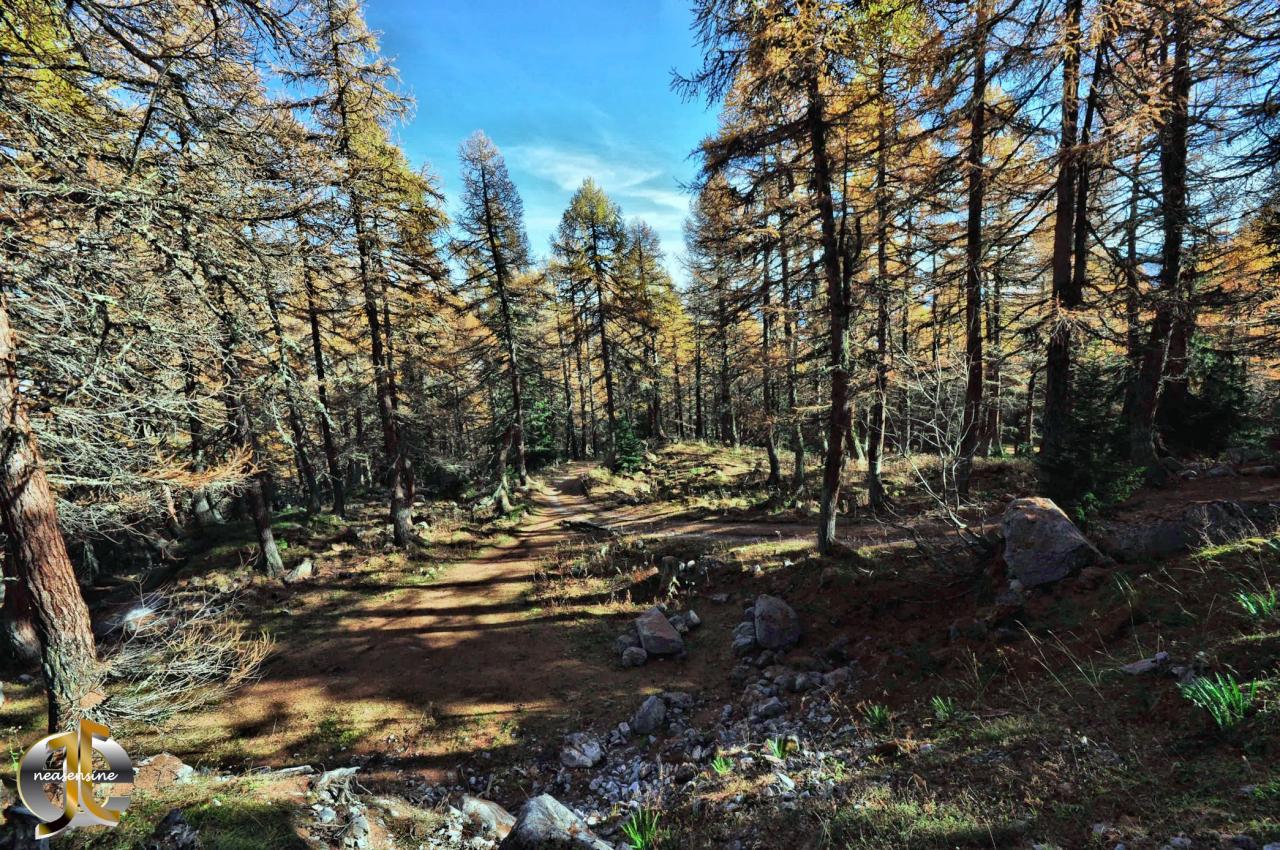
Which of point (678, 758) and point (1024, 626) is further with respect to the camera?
point (678, 758)

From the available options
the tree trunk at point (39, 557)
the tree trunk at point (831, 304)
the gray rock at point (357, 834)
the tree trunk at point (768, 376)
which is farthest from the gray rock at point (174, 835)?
the tree trunk at point (768, 376)

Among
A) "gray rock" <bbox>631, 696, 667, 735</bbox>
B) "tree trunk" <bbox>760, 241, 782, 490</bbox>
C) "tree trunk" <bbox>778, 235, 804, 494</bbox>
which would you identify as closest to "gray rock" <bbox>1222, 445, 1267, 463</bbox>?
"tree trunk" <bbox>778, 235, 804, 494</bbox>

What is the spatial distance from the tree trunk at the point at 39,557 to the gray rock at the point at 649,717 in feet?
22.0

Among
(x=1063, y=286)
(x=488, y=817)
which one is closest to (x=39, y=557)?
(x=488, y=817)

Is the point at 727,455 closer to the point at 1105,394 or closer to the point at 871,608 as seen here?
the point at 1105,394

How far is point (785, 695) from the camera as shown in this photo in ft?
25.0

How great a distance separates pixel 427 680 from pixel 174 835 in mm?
5933

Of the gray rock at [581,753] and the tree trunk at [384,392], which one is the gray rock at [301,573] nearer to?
the tree trunk at [384,392]

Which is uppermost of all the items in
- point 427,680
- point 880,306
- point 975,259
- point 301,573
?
point 975,259

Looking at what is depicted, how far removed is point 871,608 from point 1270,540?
15.8ft

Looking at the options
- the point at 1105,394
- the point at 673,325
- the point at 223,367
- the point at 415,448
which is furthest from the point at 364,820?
the point at 673,325

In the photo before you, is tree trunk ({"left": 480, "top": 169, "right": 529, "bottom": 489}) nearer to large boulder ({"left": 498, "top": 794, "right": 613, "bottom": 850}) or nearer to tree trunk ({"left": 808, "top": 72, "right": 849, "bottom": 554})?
tree trunk ({"left": 808, "top": 72, "right": 849, "bottom": 554})

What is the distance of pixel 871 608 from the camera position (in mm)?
8555

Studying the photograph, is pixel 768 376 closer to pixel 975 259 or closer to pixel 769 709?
pixel 975 259
